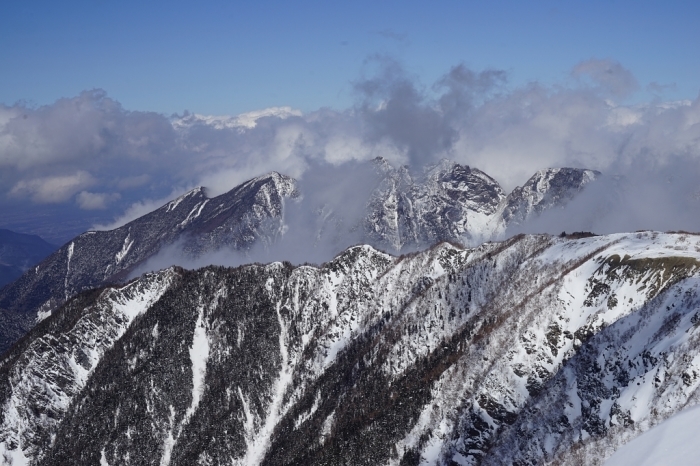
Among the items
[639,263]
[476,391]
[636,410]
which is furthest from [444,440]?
[639,263]

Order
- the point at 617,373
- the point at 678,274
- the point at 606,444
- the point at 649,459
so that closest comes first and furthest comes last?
1. the point at 649,459
2. the point at 606,444
3. the point at 617,373
4. the point at 678,274

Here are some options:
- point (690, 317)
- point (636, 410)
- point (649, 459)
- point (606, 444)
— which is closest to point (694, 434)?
point (649, 459)

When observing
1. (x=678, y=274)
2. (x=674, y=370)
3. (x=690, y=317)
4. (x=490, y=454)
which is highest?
(x=678, y=274)

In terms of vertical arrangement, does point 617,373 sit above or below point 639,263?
below

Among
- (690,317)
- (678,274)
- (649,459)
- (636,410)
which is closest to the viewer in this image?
(649,459)

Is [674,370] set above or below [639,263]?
below

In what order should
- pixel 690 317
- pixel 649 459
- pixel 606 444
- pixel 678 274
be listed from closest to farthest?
pixel 649 459 < pixel 606 444 < pixel 690 317 < pixel 678 274

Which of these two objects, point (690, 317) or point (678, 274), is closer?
point (690, 317)

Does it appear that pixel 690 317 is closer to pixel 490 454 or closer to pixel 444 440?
pixel 490 454

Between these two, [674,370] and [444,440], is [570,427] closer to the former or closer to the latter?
[674,370]
